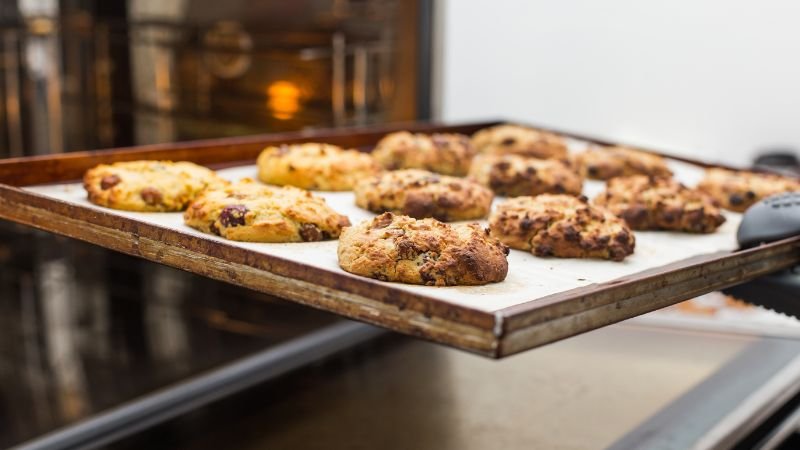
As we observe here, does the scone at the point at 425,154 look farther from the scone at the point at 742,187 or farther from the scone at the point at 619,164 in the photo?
the scone at the point at 742,187

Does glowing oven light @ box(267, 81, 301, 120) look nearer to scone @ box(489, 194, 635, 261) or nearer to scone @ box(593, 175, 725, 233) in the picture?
scone @ box(593, 175, 725, 233)

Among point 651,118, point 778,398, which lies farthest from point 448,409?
point 651,118

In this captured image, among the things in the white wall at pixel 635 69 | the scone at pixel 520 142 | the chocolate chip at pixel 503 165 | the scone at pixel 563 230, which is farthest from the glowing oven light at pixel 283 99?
the scone at pixel 563 230

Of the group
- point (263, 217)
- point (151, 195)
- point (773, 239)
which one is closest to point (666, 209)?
point (773, 239)

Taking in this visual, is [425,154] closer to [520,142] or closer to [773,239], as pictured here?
[520,142]

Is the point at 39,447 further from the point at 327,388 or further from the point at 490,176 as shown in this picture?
the point at 490,176

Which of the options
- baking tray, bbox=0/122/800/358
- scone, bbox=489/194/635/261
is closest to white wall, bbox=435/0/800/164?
baking tray, bbox=0/122/800/358
